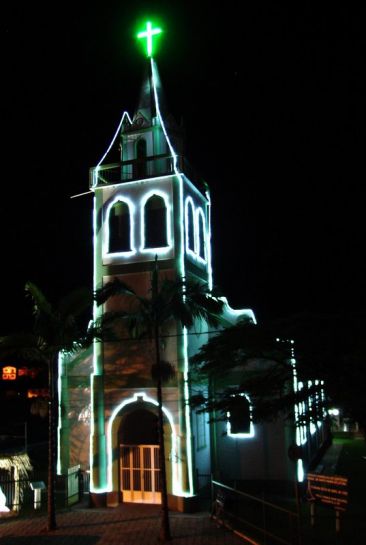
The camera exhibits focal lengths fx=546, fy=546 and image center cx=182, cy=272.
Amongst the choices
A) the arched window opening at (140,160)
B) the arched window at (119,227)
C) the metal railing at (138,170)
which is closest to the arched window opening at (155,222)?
the arched window at (119,227)

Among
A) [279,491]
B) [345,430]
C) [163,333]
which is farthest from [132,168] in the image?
[345,430]

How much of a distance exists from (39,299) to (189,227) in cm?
752

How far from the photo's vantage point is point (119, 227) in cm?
2238

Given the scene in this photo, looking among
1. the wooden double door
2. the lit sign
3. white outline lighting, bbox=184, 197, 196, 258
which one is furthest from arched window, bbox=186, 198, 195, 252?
the lit sign

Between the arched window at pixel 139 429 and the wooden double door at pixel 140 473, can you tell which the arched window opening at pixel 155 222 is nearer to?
the arched window at pixel 139 429

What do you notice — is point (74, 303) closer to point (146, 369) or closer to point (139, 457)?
point (146, 369)

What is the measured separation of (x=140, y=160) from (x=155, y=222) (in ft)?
8.52

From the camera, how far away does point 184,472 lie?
19.1 metres

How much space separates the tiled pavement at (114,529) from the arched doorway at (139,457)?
636mm

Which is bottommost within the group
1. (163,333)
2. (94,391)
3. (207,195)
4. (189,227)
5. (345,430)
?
(345,430)

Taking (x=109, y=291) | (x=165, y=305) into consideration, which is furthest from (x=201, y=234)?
(x=165, y=305)

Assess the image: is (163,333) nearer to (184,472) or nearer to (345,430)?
(184,472)

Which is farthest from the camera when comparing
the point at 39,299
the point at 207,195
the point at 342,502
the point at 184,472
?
the point at 207,195

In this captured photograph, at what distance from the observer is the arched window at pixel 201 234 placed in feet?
77.5
